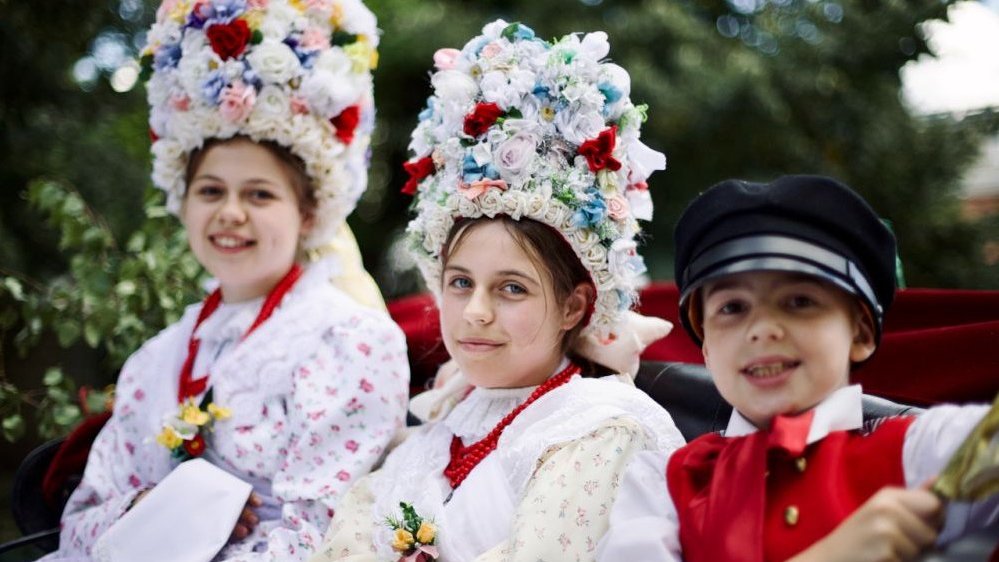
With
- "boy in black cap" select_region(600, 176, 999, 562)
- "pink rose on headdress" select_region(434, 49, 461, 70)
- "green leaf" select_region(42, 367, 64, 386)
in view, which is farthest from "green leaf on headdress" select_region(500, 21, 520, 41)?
"green leaf" select_region(42, 367, 64, 386)

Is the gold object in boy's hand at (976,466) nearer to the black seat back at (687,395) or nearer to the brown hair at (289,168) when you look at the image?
the black seat back at (687,395)

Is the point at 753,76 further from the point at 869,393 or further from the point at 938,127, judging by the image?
the point at 869,393

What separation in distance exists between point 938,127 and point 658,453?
3096 mm

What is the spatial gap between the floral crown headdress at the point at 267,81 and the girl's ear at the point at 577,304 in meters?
1.02

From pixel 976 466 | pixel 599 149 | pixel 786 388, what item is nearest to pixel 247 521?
pixel 599 149

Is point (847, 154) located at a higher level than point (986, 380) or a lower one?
higher

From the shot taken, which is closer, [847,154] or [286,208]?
[286,208]

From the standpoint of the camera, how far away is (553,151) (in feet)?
7.64

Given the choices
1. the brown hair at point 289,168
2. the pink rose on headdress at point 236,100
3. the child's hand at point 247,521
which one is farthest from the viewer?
the brown hair at point 289,168

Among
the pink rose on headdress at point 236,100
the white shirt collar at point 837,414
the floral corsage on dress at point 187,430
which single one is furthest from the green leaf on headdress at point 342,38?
the white shirt collar at point 837,414

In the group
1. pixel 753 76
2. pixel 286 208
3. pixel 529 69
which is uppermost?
pixel 753 76

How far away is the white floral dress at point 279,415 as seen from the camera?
2621 mm

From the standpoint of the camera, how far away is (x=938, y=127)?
4391 millimetres

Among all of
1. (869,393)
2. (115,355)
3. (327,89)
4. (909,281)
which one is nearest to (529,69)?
(327,89)
